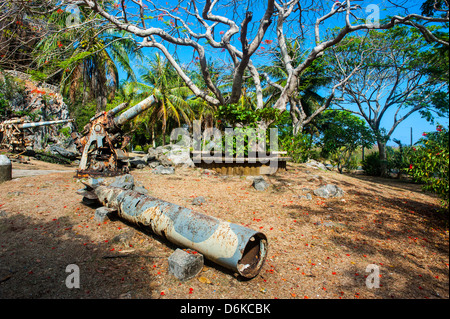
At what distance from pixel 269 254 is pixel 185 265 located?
3.98 feet

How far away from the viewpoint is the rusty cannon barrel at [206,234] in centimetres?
258

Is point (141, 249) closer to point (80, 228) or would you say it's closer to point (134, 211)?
point (134, 211)

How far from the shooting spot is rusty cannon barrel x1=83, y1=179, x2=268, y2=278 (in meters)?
2.58

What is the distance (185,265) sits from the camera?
8.61 feet

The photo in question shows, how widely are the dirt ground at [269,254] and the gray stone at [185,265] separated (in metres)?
0.08

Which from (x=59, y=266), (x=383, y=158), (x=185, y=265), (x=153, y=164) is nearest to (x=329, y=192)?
(x=185, y=265)

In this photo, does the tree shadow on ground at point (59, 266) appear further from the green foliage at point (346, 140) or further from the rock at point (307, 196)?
the green foliage at point (346, 140)

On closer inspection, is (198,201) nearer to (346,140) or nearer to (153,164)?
(153,164)

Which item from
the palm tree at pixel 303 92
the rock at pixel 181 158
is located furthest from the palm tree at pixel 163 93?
the rock at pixel 181 158

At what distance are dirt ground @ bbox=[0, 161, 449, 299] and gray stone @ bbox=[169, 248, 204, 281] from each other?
0.08m

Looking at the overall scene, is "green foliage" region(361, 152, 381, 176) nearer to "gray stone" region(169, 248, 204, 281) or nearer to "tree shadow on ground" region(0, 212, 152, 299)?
"gray stone" region(169, 248, 204, 281)

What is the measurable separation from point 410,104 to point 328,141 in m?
4.88

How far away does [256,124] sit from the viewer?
8.53 meters

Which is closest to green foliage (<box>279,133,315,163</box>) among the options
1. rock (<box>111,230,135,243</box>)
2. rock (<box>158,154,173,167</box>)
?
rock (<box>158,154,173,167</box>)
